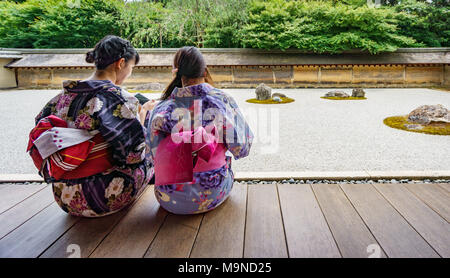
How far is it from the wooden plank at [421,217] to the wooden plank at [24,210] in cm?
225

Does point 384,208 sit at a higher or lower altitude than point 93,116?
lower

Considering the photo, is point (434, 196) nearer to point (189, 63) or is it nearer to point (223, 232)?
point (223, 232)

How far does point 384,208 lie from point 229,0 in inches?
432

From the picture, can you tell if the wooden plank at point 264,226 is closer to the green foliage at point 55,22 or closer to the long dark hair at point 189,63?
the long dark hair at point 189,63

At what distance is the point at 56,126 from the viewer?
1.45 metres

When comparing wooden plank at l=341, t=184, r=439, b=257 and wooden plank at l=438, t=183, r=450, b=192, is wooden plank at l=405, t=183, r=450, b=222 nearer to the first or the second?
wooden plank at l=438, t=183, r=450, b=192

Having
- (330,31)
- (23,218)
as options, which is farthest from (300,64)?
(23,218)

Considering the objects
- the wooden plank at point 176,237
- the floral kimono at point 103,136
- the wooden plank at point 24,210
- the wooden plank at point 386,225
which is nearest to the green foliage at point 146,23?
the wooden plank at point 24,210

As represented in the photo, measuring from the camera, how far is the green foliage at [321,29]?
11492mm

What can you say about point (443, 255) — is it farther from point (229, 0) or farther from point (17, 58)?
point (17, 58)

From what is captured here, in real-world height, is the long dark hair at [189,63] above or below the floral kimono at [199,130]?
above

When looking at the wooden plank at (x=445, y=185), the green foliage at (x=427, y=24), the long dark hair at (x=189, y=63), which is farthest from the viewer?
the green foliage at (x=427, y=24)

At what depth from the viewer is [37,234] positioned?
1521 mm

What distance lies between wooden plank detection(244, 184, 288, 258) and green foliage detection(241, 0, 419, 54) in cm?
1095
